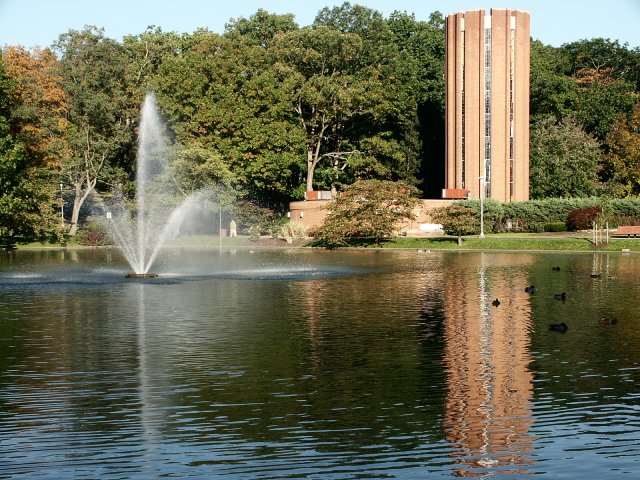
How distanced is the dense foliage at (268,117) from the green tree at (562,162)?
0.15 metres

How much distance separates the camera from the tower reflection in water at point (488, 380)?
1557 centimetres

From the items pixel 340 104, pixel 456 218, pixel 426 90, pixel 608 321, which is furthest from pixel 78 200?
pixel 608 321

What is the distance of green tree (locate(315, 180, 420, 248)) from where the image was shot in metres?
83.5

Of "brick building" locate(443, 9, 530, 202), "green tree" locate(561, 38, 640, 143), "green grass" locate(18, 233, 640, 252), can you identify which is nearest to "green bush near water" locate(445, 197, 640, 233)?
"green grass" locate(18, 233, 640, 252)

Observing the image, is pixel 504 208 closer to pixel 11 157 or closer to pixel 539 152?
pixel 539 152

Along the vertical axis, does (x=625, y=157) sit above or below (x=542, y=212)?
above

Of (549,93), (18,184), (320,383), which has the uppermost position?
(549,93)

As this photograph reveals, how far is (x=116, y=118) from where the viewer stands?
10562 cm

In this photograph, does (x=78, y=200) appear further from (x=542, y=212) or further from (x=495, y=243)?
(x=542, y=212)

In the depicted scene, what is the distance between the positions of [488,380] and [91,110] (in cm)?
8003

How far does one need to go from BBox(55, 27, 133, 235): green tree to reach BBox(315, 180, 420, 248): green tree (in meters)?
25.6

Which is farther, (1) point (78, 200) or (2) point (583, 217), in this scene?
(1) point (78, 200)

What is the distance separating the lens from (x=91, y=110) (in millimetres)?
95375

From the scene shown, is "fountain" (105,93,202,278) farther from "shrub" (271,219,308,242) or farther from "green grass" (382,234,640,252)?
"green grass" (382,234,640,252)
